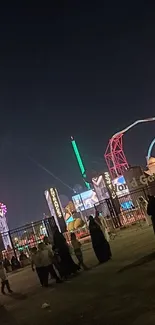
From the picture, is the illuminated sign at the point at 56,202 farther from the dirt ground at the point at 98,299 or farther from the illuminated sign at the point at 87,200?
the dirt ground at the point at 98,299

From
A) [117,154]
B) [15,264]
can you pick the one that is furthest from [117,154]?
[15,264]

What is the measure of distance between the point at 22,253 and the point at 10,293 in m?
11.3

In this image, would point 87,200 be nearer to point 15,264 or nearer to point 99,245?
point 15,264

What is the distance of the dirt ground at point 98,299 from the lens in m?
6.11

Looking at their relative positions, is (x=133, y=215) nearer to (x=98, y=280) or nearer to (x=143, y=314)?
(x=98, y=280)

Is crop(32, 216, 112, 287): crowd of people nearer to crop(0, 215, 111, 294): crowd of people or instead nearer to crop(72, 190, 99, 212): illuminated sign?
crop(0, 215, 111, 294): crowd of people

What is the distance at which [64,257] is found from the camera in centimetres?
1227

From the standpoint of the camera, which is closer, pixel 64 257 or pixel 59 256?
pixel 64 257

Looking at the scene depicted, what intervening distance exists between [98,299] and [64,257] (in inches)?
188

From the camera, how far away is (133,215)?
85.8ft

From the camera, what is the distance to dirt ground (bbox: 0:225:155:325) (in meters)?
6.11

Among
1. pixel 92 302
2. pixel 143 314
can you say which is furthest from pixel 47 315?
pixel 143 314

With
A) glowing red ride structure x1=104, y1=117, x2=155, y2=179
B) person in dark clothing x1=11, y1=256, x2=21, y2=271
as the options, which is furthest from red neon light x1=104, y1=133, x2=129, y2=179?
person in dark clothing x1=11, y1=256, x2=21, y2=271

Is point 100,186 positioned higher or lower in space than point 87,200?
lower
